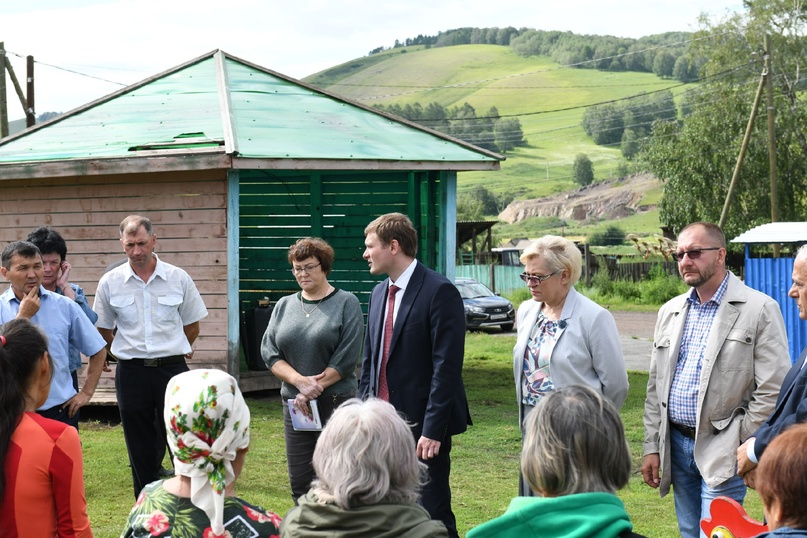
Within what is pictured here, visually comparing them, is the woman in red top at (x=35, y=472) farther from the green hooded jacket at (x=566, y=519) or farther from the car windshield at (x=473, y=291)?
the car windshield at (x=473, y=291)

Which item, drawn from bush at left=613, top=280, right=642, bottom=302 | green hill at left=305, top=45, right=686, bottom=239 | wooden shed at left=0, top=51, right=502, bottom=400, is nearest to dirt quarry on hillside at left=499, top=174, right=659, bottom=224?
green hill at left=305, top=45, right=686, bottom=239

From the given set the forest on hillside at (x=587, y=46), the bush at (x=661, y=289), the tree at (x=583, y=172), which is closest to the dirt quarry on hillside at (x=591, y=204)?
the tree at (x=583, y=172)

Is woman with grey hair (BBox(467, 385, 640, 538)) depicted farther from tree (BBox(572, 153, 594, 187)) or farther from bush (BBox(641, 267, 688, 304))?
tree (BBox(572, 153, 594, 187))

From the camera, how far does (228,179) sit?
10812mm

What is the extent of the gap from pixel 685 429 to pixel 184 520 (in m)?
2.79

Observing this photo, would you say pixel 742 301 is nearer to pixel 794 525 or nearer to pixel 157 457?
pixel 794 525

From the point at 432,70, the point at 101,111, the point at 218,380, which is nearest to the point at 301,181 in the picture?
the point at 101,111

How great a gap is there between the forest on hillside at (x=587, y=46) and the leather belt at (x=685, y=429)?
147578 mm

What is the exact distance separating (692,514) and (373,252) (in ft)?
7.28

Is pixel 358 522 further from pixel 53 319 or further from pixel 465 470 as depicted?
pixel 465 470

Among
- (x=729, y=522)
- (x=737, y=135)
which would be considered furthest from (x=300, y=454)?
(x=737, y=135)

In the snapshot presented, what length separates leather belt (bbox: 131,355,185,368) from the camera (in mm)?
6555

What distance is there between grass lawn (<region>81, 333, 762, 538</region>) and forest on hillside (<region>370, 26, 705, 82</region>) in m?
142

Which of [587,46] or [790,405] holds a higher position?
[587,46]
